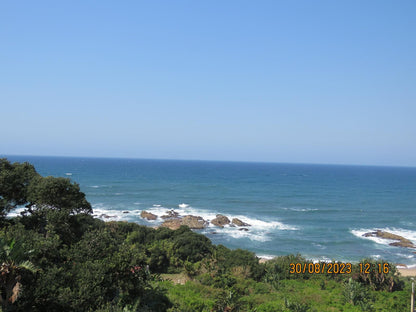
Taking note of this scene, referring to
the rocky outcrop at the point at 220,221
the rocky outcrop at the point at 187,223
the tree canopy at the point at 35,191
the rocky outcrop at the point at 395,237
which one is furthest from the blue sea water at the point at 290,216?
the tree canopy at the point at 35,191

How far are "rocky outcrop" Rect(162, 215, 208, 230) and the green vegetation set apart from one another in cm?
1898

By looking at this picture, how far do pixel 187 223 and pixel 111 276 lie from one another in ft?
110

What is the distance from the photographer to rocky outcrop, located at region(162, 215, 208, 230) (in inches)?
1678

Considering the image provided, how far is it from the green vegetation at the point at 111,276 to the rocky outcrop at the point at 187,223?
1898 cm

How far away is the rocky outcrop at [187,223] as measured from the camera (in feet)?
140

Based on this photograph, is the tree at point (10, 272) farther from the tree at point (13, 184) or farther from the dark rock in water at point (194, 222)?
the dark rock in water at point (194, 222)

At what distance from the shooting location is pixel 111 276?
10719mm
